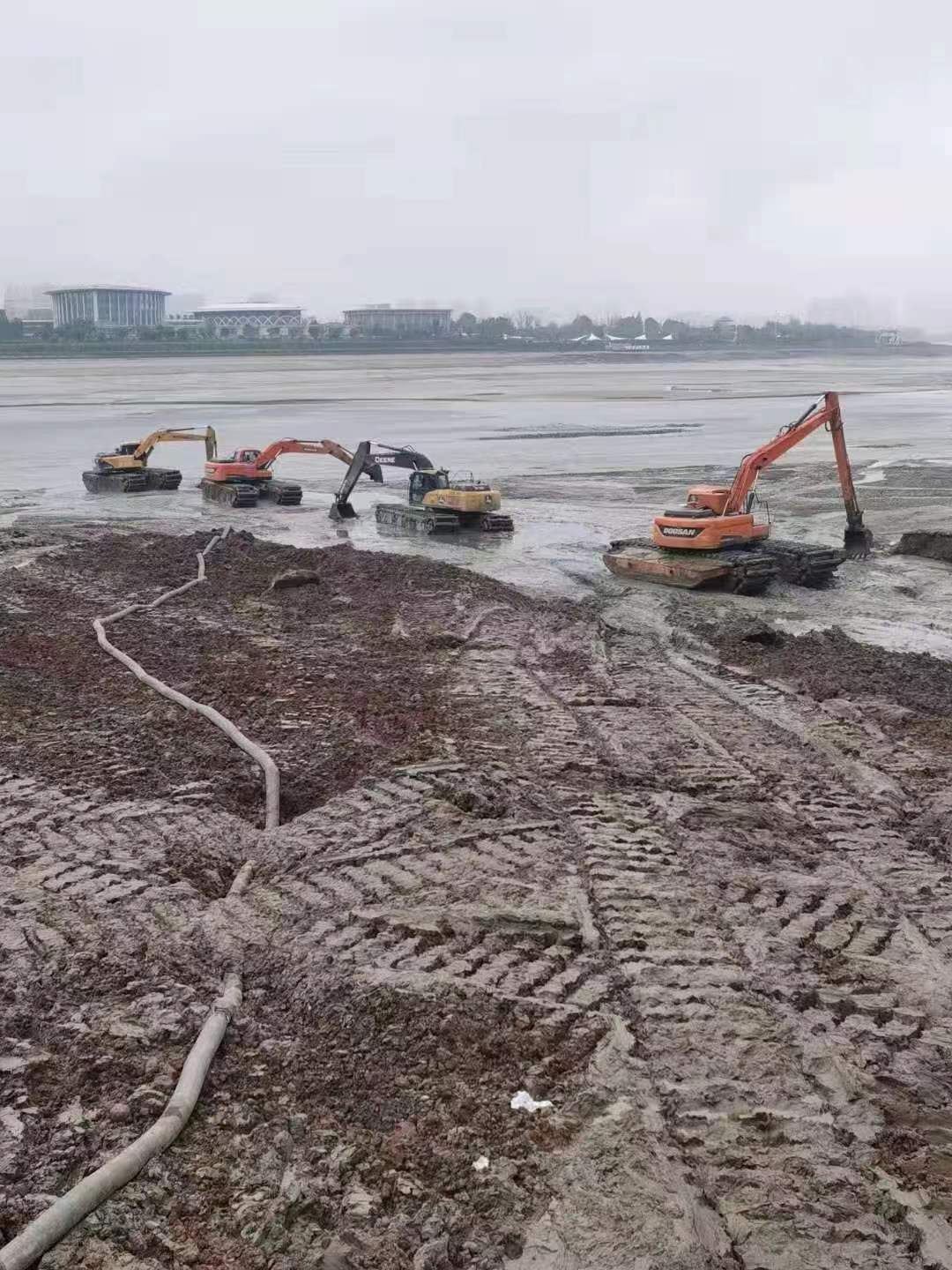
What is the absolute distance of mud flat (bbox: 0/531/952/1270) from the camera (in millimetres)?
4270

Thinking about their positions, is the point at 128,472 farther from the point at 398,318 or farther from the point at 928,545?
the point at 398,318

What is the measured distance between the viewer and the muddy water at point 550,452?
17531 mm

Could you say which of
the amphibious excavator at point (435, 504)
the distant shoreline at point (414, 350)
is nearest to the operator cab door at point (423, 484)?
the amphibious excavator at point (435, 504)

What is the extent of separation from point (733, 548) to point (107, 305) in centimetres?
17025

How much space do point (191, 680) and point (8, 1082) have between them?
241 inches

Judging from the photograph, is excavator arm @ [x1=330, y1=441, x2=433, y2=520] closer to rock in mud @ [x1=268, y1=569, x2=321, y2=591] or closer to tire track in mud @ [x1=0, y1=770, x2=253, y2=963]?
rock in mud @ [x1=268, y1=569, x2=321, y2=591]

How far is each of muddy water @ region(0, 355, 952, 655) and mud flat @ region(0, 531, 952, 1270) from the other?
599cm

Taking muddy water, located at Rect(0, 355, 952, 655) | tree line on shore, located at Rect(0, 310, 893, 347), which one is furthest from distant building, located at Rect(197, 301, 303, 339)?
muddy water, located at Rect(0, 355, 952, 655)

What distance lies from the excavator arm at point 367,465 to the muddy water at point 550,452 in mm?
537

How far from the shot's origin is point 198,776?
8359 mm

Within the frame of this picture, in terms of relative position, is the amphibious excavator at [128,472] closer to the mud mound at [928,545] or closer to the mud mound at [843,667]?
the mud mound at [928,545]

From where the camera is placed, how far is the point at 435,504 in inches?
828

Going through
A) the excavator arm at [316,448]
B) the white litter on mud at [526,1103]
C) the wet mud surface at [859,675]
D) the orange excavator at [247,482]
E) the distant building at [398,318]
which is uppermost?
the distant building at [398,318]

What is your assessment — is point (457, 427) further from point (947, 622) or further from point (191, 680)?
point (191, 680)
